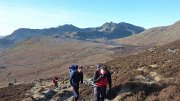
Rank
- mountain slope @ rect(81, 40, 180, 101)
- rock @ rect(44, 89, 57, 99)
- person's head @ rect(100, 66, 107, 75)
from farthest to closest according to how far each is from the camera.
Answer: rock @ rect(44, 89, 57, 99)
mountain slope @ rect(81, 40, 180, 101)
person's head @ rect(100, 66, 107, 75)

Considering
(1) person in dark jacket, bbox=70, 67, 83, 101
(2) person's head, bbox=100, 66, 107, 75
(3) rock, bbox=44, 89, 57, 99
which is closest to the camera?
(2) person's head, bbox=100, 66, 107, 75

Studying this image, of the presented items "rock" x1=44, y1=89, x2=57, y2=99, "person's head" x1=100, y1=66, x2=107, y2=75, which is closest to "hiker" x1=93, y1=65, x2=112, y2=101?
"person's head" x1=100, y1=66, x2=107, y2=75

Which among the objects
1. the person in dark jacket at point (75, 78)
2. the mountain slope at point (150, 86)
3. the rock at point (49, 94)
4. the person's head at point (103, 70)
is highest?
the person's head at point (103, 70)

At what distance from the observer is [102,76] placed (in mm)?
16875

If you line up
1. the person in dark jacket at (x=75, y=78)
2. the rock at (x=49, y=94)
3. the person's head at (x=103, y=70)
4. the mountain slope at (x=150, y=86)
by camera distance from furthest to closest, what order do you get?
the rock at (x=49, y=94) < the person in dark jacket at (x=75, y=78) < the mountain slope at (x=150, y=86) < the person's head at (x=103, y=70)

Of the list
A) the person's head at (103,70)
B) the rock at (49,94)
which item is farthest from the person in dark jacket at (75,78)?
the rock at (49,94)

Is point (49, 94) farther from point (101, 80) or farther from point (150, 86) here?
point (101, 80)

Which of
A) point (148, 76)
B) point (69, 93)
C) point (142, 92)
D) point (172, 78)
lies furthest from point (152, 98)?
point (69, 93)

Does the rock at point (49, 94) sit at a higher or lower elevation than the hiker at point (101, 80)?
lower

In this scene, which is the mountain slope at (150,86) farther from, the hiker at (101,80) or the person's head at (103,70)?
the person's head at (103,70)

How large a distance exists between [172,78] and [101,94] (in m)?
6.16

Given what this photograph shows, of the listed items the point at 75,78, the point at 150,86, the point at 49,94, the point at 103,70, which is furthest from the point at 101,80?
A: the point at 49,94

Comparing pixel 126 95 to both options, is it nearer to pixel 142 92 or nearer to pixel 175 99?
pixel 142 92

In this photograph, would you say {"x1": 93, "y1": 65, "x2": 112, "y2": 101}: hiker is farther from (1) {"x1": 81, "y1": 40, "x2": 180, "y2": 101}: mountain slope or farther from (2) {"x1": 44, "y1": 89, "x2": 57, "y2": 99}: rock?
(2) {"x1": 44, "y1": 89, "x2": 57, "y2": 99}: rock
